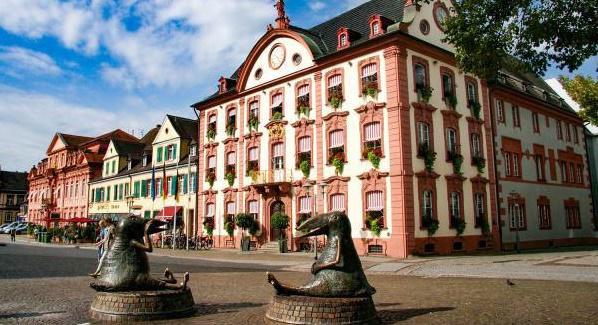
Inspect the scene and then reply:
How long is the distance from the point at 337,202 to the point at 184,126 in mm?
22405

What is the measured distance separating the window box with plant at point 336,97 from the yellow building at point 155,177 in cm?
1170

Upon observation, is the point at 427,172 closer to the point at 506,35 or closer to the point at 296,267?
the point at 296,267

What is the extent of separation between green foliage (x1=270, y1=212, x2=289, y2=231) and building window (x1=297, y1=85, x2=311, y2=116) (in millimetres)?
6135

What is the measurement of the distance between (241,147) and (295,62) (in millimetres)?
6967

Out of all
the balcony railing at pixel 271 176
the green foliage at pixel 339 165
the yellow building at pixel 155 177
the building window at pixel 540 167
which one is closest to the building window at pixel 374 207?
the green foliage at pixel 339 165

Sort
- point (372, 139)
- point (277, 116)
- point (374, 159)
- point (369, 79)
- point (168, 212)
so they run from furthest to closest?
1. point (168, 212)
2. point (277, 116)
3. point (369, 79)
4. point (372, 139)
5. point (374, 159)

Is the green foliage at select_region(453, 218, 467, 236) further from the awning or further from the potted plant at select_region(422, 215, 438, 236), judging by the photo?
the awning

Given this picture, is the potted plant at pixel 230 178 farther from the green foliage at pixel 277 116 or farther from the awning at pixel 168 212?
the awning at pixel 168 212

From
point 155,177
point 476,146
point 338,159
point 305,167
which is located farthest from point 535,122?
point 155,177

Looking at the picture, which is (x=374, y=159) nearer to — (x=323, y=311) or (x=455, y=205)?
(x=455, y=205)

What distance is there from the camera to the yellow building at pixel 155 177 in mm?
40219

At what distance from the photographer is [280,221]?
28594 mm

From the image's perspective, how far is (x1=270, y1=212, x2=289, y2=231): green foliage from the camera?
93.9 ft

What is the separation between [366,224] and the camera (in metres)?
25.3
